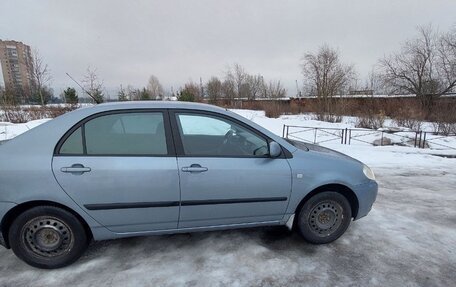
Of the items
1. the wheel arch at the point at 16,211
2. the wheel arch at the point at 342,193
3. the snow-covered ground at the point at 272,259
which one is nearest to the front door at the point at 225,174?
the wheel arch at the point at 342,193

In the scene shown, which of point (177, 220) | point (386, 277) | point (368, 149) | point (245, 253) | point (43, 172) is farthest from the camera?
point (368, 149)

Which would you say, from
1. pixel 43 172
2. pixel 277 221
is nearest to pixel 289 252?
pixel 277 221

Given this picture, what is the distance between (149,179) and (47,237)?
1.13m

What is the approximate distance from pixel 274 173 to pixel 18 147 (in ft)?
7.92

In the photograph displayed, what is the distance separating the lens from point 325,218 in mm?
2953

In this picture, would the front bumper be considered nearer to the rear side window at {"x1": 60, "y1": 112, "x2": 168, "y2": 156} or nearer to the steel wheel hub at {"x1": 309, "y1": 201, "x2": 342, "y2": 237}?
the steel wheel hub at {"x1": 309, "y1": 201, "x2": 342, "y2": 237}

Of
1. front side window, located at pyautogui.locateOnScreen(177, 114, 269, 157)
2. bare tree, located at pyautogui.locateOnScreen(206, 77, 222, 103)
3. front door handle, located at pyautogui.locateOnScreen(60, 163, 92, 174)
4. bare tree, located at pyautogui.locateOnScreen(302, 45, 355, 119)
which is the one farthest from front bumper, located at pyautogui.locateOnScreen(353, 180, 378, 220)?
bare tree, located at pyautogui.locateOnScreen(206, 77, 222, 103)

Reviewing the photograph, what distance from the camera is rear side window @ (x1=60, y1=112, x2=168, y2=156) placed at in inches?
94.4

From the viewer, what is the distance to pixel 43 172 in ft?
7.41

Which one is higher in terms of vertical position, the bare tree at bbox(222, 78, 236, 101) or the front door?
the bare tree at bbox(222, 78, 236, 101)

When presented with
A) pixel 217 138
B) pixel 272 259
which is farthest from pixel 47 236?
pixel 272 259

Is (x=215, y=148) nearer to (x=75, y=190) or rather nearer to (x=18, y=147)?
(x=75, y=190)

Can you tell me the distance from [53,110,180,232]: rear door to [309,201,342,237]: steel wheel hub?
1557 mm

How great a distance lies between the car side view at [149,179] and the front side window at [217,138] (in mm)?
11
